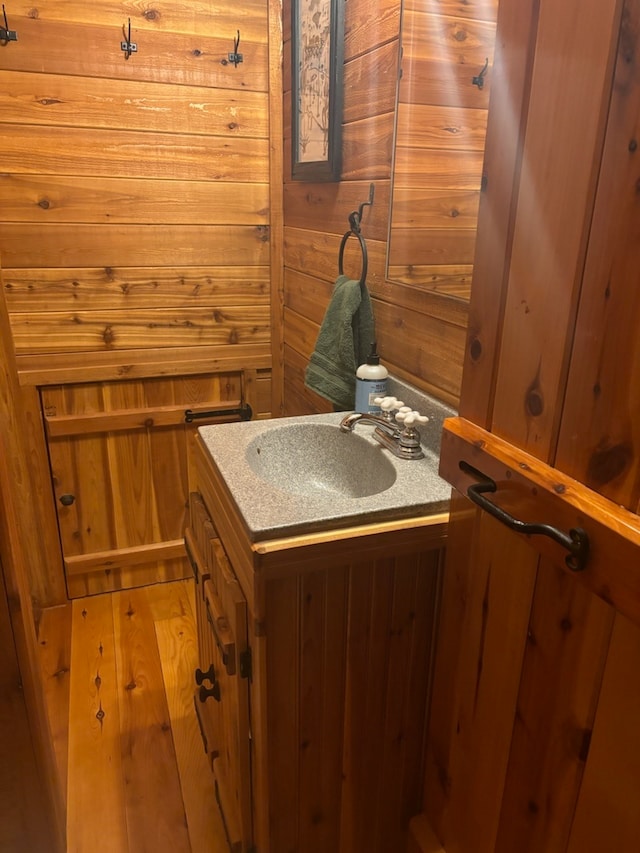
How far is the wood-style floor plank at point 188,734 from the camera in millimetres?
1532

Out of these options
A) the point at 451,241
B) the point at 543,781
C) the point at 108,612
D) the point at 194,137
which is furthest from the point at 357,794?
the point at 194,137

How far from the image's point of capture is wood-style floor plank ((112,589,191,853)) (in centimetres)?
153

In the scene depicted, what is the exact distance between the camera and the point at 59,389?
7.07 feet

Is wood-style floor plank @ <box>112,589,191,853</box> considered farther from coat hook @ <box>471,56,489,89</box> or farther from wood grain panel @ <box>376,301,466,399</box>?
→ coat hook @ <box>471,56,489,89</box>

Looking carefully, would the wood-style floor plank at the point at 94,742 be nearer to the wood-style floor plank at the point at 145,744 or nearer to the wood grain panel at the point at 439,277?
the wood-style floor plank at the point at 145,744

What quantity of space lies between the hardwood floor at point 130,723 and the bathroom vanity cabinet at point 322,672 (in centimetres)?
28

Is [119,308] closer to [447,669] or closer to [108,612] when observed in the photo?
[108,612]

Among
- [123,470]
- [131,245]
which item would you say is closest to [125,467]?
[123,470]

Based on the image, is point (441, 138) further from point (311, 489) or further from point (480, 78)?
point (311, 489)

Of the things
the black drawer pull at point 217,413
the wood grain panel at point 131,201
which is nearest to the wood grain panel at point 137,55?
the wood grain panel at point 131,201

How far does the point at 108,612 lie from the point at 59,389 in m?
0.84

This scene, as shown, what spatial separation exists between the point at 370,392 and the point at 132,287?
1050 mm

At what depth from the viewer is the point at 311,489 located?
57.9 inches

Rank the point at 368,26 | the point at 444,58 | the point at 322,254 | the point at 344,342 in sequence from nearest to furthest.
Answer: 1. the point at 444,58
2. the point at 368,26
3. the point at 344,342
4. the point at 322,254
